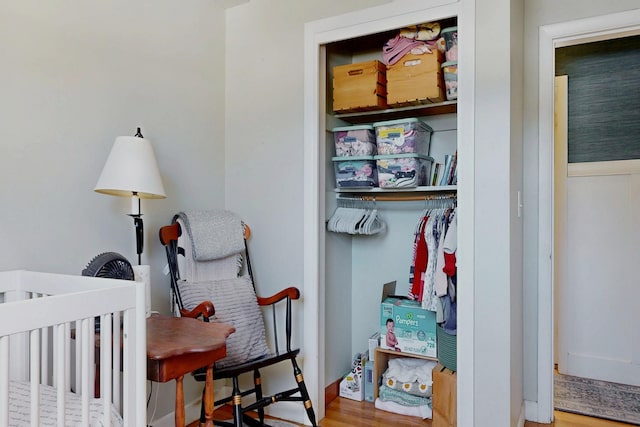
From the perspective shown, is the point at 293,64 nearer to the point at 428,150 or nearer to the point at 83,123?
the point at 428,150

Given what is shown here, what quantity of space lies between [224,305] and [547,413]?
6.24 ft

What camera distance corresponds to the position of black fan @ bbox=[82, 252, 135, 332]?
1.64 m

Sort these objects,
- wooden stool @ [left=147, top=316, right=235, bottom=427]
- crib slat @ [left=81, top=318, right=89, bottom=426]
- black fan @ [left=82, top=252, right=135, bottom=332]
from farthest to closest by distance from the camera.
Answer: black fan @ [left=82, top=252, right=135, bottom=332], wooden stool @ [left=147, top=316, right=235, bottom=427], crib slat @ [left=81, top=318, right=89, bottom=426]

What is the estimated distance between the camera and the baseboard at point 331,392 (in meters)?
2.72

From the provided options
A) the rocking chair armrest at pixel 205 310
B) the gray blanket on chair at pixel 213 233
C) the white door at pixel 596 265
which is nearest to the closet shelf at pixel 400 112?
the gray blanket on chair at pixel 213 233

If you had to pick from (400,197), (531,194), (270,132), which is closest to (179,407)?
(270,132)

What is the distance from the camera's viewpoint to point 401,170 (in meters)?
2.59

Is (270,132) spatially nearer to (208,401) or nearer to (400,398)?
(208,401)

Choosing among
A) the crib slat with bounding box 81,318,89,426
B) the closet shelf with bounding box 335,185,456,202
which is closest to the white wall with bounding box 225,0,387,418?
the closet shelf with bounding box 335,185,456,202

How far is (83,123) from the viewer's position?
1.92 m

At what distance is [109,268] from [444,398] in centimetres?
172

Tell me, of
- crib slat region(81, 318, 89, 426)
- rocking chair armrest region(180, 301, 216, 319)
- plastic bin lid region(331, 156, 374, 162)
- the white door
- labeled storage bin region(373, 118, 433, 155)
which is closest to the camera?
crib slat region(81, 318, 89, 426)

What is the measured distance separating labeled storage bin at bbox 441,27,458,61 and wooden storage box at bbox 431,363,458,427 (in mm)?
1670

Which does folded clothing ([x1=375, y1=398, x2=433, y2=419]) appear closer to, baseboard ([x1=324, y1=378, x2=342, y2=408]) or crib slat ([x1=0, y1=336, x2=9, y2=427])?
baseboard ([x1=324, y1=378, x2=342, y2=408])
